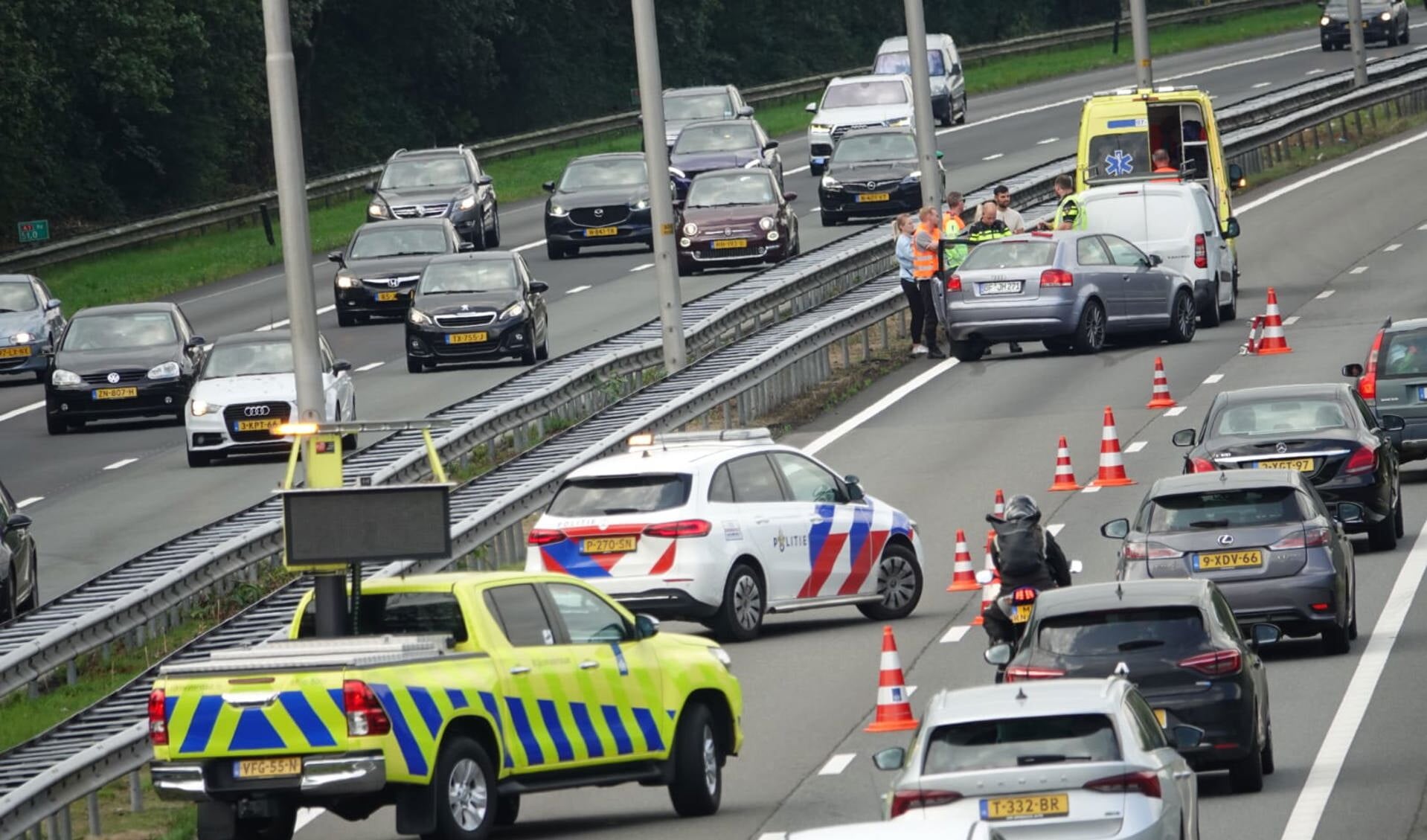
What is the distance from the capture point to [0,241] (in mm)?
60906

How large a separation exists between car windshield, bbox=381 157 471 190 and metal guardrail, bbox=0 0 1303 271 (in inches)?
286

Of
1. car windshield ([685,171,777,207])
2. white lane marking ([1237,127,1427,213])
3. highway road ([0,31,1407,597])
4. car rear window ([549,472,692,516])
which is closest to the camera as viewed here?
car rear window ([549,472,692,516])

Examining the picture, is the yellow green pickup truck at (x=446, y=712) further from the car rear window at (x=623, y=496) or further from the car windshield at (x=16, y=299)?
the car windshield at (x=16, y=299)

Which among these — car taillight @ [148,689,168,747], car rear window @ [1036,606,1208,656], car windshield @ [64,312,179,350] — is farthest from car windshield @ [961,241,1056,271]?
car taillight @ [148,689,168,747]

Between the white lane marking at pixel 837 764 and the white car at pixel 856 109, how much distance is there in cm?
4229

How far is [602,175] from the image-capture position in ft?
163

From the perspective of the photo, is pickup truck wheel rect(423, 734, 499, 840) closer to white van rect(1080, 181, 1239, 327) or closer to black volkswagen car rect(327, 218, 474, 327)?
white van rect(1080, 181, 1239, 327)

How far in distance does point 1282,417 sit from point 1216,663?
31.2ft

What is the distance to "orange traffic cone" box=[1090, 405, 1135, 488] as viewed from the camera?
27.5 meters

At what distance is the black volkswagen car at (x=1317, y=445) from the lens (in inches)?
930

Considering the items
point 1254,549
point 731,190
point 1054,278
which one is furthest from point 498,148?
point 1254,549

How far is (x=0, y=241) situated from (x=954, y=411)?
33.3 meters

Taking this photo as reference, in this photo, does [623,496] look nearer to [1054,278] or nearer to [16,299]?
[1054,278]

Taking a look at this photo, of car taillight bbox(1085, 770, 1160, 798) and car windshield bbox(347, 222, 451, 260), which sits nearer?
car taillight bbox(1085, 770, 1160, 798)
